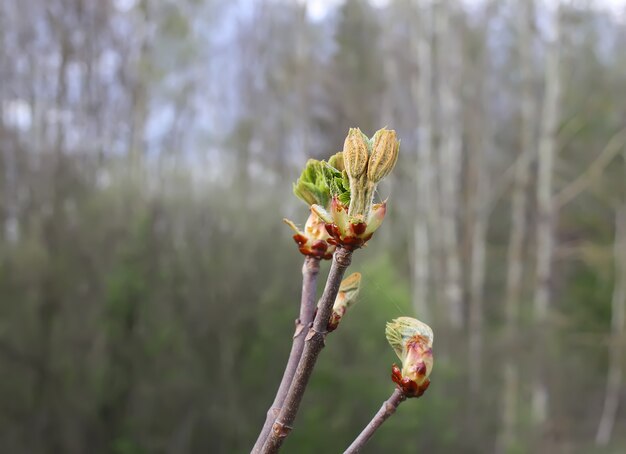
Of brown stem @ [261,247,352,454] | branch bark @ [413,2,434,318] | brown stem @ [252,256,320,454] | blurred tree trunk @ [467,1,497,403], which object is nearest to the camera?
brown stem @ [261,247,352,454]

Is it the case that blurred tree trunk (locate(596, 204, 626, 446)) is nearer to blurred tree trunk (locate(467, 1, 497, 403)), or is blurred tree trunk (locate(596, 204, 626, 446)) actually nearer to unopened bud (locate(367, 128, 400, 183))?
blurred tree trunk (locate(467, 1, 497, 403))

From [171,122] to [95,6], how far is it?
21.5 ft

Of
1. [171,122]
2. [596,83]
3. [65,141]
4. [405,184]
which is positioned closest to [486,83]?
[596,83]

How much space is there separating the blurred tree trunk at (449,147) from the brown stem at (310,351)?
1023cm

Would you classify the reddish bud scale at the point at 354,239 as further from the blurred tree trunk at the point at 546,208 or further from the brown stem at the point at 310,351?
the blurred tree trunk at the point at 546,208

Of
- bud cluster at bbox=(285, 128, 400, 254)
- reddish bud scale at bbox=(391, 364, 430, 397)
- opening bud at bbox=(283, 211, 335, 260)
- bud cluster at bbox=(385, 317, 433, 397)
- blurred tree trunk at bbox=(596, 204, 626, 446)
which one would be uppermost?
bud cluster at bbox=(285, 128, 400, 254)

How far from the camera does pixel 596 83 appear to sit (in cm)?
1304

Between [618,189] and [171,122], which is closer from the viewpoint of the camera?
[618,189]

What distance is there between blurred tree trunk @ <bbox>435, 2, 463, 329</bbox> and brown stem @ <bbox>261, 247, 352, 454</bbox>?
10.2 m

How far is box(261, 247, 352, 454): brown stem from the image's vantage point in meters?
0.49

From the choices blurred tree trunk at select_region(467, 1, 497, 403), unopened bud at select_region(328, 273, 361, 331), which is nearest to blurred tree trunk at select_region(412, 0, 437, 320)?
blurred tree trunk at select_region(467, 1, 497, 403)

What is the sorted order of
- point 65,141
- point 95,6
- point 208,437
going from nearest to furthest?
point 208,437
point 65,141
point 95,6

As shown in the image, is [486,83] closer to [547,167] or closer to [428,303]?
[547,167]

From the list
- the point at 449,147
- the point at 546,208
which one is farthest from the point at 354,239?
the point at 449,147
